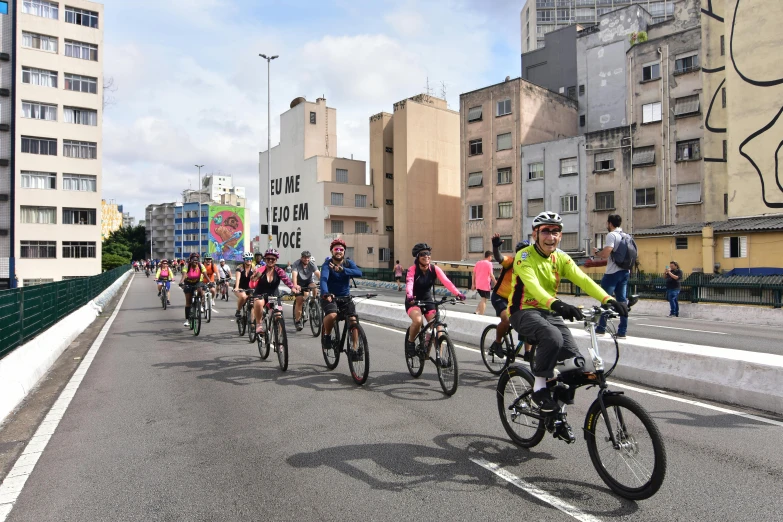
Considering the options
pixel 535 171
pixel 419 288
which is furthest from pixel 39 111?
pixel 419 288

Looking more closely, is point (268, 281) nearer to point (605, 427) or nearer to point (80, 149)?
point (605, 427)

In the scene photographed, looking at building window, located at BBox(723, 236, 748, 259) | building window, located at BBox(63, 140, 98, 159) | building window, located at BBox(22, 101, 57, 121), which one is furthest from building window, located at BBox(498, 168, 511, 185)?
building window, located at BBox(22, 101, 57, 121)

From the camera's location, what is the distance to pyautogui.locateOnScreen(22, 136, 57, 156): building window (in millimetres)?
51000

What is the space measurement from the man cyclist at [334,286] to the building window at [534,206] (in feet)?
120

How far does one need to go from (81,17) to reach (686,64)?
2098 inches

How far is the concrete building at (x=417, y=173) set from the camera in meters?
56.8

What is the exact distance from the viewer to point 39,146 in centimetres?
5169

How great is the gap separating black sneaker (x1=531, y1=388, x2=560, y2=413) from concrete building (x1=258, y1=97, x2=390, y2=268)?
177 ft

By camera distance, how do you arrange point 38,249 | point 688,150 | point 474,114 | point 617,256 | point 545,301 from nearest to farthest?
point 545,301 → point 617,256 → point 688,150 → point 474,114 → point 38,249

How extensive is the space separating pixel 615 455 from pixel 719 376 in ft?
10.8

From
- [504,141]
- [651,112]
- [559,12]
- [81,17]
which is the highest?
[559,12]

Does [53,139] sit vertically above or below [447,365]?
above

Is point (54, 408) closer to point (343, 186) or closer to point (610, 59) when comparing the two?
point (610, 59)

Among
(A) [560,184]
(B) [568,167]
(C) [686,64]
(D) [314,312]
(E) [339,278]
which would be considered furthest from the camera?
(A) [560,184]
